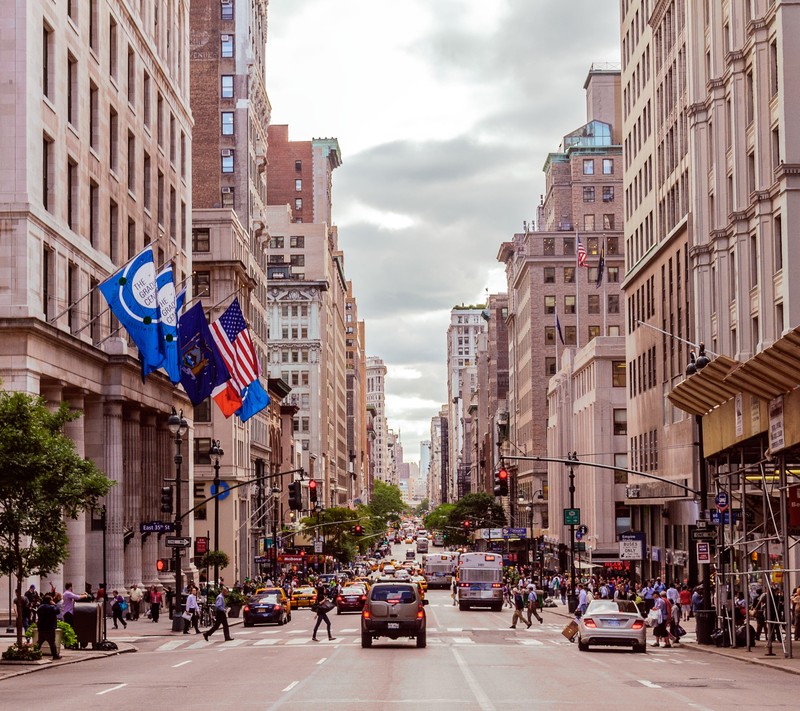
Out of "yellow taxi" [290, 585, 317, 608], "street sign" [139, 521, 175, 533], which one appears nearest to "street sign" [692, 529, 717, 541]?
"street sign" [139, 521, 175, 533]

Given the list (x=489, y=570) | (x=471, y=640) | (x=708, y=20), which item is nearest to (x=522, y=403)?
(x=489, y=570)

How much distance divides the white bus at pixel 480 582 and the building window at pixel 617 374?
30.6 metres

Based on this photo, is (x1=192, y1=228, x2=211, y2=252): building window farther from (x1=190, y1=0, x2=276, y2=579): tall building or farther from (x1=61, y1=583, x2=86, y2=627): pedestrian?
(x1=61, y1=583, x2=86, y2=627): pedestrian

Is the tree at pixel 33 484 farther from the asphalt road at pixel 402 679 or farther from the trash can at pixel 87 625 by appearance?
the trash can at pixel 87 625

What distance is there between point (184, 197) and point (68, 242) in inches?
1016

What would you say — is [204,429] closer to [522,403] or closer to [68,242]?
[68,242]

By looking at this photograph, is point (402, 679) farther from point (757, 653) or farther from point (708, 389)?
point (708, 389)

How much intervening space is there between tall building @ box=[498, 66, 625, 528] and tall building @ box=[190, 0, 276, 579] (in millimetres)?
33513

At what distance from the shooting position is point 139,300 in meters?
46.2

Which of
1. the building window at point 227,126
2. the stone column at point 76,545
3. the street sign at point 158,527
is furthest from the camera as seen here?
the building window at point 227,126

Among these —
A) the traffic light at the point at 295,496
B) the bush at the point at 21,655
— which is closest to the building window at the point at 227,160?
the traffic light at the point at 295,496

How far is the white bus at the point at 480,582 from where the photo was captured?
243ft

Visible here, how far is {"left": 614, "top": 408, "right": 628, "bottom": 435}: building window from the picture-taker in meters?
104

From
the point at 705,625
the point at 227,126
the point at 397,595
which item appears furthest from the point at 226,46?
the point at 705,625
